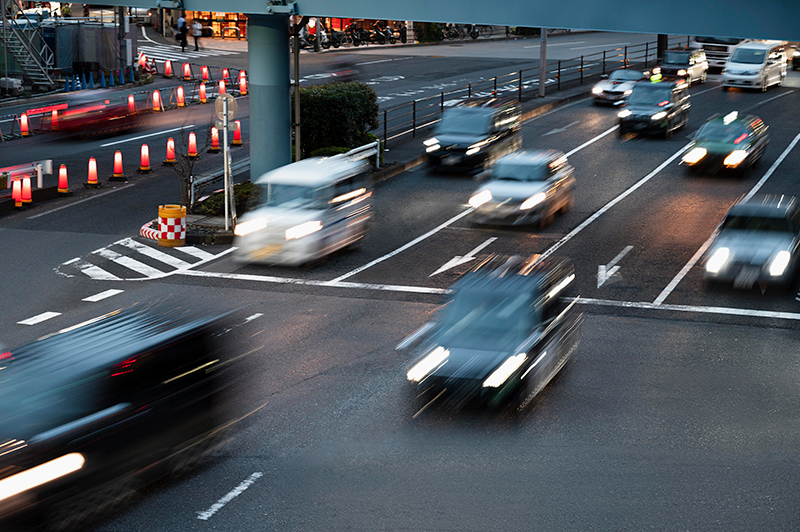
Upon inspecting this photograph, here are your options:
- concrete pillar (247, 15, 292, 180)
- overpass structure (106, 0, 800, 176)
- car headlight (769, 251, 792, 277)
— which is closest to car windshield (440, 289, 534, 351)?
car headlight (769, 251, 792, 277)

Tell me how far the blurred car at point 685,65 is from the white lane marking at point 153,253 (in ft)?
93.8

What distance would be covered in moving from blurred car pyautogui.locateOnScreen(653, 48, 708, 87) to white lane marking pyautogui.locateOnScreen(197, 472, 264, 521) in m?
36.0

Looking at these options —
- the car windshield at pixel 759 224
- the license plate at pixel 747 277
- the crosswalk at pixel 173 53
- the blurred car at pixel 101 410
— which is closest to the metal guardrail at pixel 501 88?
the car windshield at pixel 759 224

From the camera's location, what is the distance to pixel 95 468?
8797 millimetres

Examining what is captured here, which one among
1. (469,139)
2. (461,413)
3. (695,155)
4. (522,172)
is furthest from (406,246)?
(695,155)

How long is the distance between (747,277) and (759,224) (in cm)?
A: 107

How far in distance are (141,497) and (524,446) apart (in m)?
4.24

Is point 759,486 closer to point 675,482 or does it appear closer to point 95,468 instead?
point 675,482

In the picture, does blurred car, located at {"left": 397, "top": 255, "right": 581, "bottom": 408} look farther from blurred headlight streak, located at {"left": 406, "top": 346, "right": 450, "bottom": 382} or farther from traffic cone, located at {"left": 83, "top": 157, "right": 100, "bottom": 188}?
traffic cone, located at {"left": 83, "top": 157, "right": 100, "bottom": 188}

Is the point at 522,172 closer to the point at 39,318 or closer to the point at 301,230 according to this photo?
the point at 301,230

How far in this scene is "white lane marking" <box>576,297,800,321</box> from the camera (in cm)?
1611

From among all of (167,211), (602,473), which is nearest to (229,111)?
(167,211)

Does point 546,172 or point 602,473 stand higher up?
point 546,172

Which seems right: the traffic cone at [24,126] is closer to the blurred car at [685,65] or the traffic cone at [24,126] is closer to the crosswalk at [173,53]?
the crosswalk at [173,53]
